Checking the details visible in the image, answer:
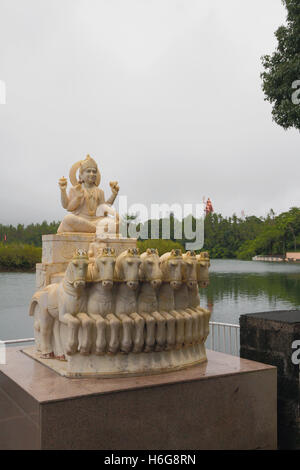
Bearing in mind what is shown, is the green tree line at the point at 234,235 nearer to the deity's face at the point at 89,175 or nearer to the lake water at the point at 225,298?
the lake water at the point at 225,298

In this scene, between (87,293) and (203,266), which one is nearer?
(87,293)

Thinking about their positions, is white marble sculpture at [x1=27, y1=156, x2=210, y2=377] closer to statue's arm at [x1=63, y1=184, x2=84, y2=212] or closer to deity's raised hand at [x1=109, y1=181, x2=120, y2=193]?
statue's arm at [x1=63, y1=184, x2=84, y2=212]

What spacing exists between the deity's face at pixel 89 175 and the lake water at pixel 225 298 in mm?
4551

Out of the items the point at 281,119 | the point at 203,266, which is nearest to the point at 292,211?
the point at 281,119

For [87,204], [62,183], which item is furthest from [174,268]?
[62,183]

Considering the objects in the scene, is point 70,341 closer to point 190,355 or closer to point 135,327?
point 135,327

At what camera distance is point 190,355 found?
4109mm

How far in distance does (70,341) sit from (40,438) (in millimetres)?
806

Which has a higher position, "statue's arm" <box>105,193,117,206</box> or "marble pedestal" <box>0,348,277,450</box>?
"statue's arm" <box>105,193,117,206</box>

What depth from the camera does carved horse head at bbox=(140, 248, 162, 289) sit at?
3.72m

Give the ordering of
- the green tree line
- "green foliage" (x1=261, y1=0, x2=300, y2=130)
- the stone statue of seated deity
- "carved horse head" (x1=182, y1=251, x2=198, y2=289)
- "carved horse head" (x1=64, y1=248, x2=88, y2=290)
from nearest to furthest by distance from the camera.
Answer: "carved horse head" (x1=64, y1=248, x2=88, y2=290) < "carved horse head" (x1=182, y1=251, x2=198, y2=289) < the stone statue of seated deity < "green foliage" (x1=261, y1=0, x2=300, y2=130) < the green tree line

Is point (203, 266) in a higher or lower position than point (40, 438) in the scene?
higher

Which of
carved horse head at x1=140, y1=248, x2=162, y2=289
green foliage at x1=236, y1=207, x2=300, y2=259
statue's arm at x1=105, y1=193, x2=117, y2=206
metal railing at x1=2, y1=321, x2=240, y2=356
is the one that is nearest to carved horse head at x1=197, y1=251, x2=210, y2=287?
carved horse head at x1=140, y1=248, x2=162, y2=289

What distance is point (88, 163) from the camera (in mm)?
5195
